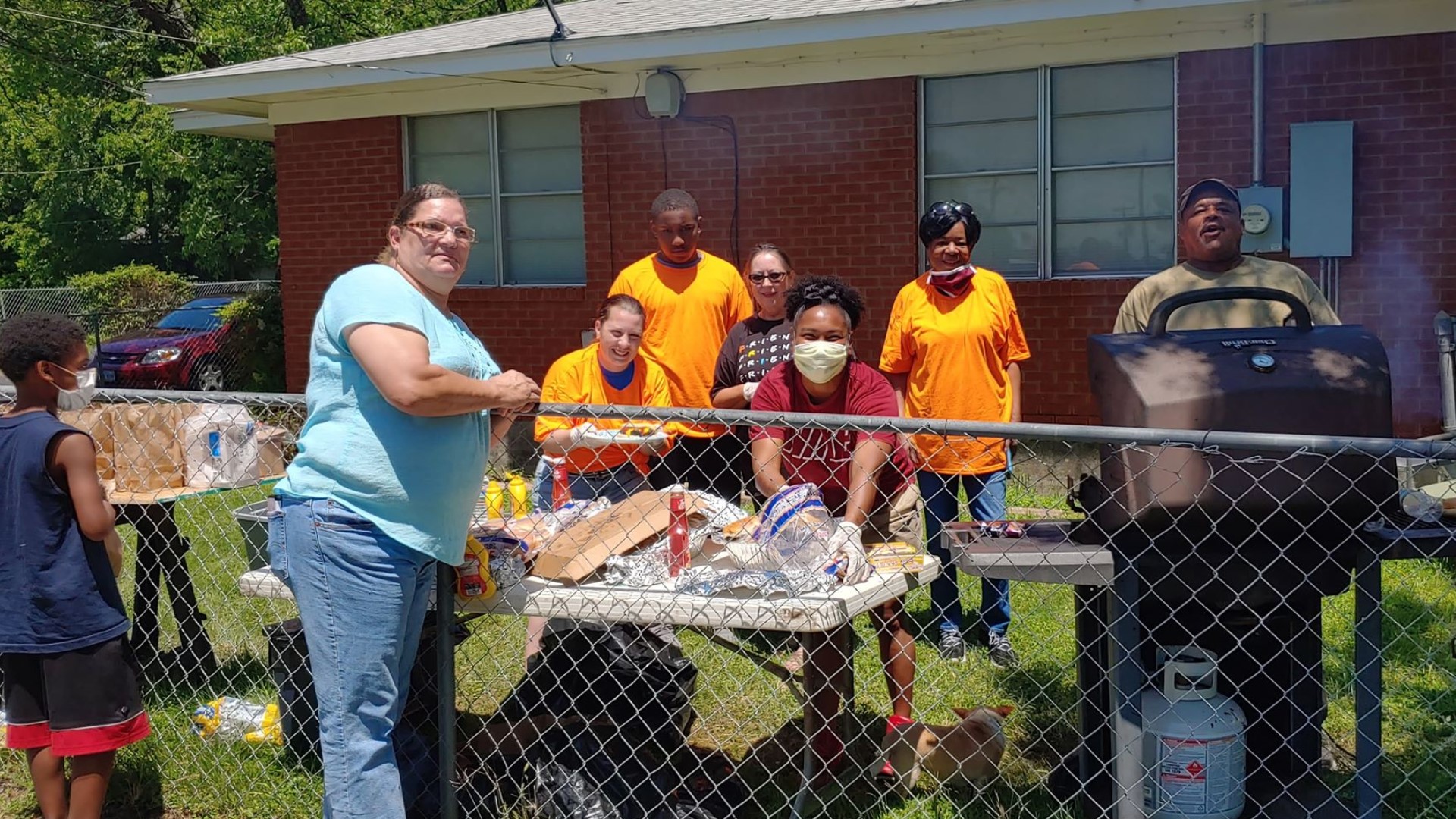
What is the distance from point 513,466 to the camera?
33.9 feet

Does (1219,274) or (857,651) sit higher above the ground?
(1219,274)

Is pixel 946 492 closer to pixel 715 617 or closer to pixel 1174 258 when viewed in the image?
pixel 715 617

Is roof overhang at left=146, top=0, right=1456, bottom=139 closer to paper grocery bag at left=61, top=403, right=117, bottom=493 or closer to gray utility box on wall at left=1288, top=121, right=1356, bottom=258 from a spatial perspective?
gray utility box on wall at left=1288, top=121, right=1356, bottom=258

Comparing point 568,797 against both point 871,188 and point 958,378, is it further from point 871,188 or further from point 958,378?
point 871,188

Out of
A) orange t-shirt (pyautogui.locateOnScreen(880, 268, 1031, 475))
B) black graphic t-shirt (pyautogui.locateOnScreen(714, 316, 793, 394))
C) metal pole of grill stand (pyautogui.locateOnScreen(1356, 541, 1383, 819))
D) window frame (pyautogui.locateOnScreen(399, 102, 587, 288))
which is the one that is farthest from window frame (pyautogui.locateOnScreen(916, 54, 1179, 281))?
metal pole of grill stand (pyautogui.locateOnScreen(1356, 541, 1383, 819))

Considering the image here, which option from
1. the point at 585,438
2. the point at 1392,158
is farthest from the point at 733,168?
the point at 585,438

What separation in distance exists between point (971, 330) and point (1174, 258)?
4.00 m

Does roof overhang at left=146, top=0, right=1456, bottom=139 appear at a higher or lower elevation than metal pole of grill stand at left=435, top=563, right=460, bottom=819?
higher

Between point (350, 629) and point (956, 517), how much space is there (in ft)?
9.81

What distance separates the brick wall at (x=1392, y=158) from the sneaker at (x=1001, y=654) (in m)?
4.22

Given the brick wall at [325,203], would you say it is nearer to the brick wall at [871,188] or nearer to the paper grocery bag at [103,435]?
the brick wall at [871,188]

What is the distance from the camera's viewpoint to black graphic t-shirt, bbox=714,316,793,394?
17.0 feet

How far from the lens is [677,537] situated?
366cm

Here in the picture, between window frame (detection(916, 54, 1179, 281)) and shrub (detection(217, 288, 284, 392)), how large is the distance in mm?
7706
